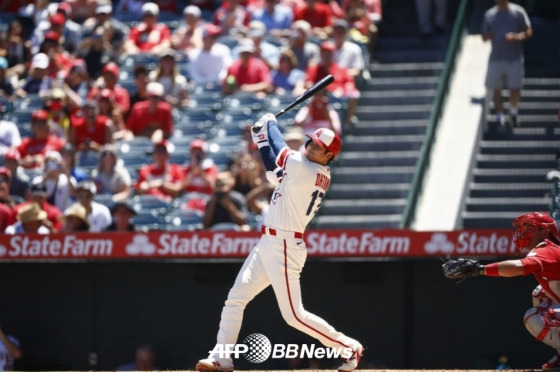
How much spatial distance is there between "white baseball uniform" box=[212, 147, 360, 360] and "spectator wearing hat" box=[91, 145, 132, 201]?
A: 5.06m

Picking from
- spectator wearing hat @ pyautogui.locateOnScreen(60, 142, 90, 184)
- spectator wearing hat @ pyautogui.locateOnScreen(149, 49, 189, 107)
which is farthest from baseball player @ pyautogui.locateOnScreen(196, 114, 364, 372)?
spectator wearing hat @ pyautogui.locateOnScreen(149, 49, 189, 107)

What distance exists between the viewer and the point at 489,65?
509 inches

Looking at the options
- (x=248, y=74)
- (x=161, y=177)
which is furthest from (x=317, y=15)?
(x=161, y=177)

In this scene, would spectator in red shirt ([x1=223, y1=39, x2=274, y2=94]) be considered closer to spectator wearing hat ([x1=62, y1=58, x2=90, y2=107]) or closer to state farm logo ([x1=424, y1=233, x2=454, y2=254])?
spectator wearing hat ([x1=62, y1=58, x2=90, y2=107])

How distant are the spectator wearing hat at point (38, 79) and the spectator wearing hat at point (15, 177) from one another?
2.36m

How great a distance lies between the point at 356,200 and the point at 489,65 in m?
2.02

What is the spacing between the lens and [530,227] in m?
7.94

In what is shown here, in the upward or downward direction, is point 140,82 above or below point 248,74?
below

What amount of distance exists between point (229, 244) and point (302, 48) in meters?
3.93

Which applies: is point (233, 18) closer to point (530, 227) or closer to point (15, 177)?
point (15, 177)

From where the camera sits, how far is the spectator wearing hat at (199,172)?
12.6m

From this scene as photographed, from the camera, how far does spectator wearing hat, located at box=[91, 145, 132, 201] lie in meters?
12.8

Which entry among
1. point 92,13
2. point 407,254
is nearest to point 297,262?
point 407,254

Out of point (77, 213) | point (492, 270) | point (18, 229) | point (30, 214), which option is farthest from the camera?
point (18, 229)
